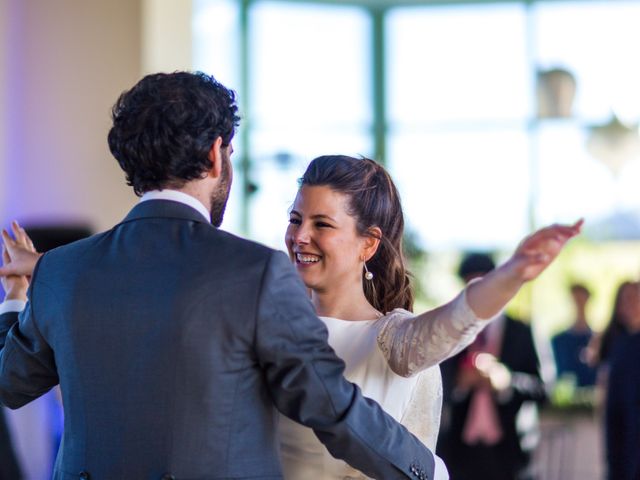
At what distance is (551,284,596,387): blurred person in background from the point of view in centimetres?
980

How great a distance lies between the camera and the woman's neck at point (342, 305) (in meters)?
2.87

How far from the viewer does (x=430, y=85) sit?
12.0 metres

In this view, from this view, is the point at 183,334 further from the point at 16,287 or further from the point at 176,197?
the point at 16,287

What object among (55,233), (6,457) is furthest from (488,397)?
(55,233)

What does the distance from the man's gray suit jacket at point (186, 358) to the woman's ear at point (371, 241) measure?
700 mm

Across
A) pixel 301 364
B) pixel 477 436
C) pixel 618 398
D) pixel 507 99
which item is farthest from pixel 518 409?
pixel 507 99

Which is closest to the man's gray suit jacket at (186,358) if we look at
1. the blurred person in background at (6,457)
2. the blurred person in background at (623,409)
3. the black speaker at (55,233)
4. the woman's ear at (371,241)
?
the woman's ear at (371,241)

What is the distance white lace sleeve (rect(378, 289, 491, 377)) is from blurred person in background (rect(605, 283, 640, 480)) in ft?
10.5

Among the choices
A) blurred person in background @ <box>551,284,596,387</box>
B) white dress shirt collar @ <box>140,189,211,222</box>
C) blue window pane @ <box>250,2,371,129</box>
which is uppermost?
blue window pane @ <box>250,2,371,129</box>

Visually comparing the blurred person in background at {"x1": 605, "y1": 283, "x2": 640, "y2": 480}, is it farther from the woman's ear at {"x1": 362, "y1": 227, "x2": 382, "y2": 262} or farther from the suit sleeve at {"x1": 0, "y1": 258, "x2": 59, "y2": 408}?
the suit sleeve at {"x1": 0, "y1": 258, "x2": 59, "y2": 408}

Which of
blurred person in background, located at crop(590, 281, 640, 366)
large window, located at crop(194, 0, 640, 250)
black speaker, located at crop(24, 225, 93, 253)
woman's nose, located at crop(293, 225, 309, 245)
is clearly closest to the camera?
woman's nose, located at crop(293, 225, 309, 245)

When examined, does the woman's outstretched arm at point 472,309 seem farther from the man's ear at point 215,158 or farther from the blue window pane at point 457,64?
the blue window pane at point 457,64

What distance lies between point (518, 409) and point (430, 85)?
19.5ft

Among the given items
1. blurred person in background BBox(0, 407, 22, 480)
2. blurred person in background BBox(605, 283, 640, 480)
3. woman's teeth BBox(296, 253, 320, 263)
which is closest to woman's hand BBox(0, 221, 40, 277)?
woman's teeth BBox(296, 253, 320, 263)
